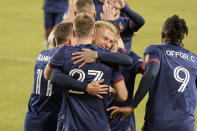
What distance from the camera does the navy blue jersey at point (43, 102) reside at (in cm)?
493

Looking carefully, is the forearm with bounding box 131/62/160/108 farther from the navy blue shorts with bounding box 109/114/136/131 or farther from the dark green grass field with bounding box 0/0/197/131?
the dark green grass field with bounding box 0/0/197/131

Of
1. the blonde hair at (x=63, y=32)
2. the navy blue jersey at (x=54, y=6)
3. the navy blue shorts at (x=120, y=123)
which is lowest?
the navy blue shorts at (x=120, y=123)

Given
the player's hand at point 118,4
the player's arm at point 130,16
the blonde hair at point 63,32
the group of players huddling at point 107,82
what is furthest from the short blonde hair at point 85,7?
the blonde hair at point 63,32

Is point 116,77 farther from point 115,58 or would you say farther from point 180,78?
point 180,78

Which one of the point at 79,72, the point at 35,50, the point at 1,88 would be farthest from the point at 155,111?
the point at 35,50

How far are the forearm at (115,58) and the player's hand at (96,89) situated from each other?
200mm

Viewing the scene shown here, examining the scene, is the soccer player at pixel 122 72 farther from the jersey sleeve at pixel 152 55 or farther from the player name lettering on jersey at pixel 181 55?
the player name lettering on jersey at pixel 181 55

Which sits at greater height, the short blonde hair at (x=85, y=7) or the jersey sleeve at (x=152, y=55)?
the short blonde hair at (x=85, y=7)

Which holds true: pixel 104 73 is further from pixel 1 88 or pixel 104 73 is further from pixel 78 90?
pixel 1 88

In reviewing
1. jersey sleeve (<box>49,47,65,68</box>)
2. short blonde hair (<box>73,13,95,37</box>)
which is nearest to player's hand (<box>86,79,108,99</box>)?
jersey sleeve (<box>49,47,65,68</box>)

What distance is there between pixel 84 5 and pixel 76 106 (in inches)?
101

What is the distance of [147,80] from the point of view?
13.9ft

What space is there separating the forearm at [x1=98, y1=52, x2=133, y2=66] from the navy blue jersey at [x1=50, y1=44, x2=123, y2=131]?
2.4 inches

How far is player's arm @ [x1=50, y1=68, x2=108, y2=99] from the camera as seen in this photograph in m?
4.02
